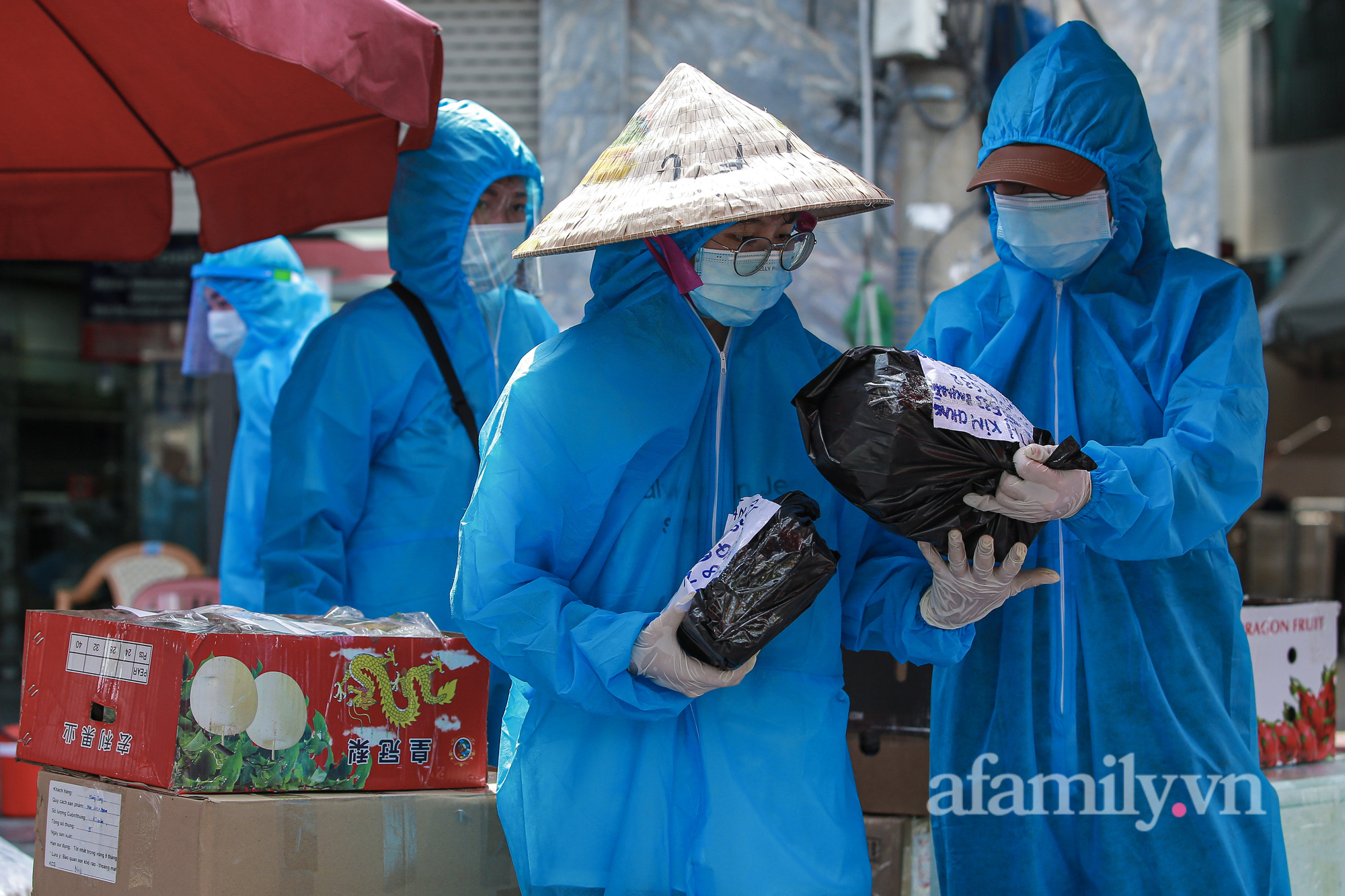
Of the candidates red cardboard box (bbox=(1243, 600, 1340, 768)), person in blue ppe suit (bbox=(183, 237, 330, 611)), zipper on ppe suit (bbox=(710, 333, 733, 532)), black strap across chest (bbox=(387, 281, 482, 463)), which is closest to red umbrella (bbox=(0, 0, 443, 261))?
black strap across chest (bbox=(387, 281, 482, 463))

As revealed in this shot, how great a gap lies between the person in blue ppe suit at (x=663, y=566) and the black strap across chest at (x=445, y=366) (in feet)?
3.12

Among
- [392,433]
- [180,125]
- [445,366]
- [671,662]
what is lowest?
[671,662]

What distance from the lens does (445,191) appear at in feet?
9.87

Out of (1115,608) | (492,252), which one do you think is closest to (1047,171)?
(1115,608)

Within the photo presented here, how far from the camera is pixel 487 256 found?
3051 mm

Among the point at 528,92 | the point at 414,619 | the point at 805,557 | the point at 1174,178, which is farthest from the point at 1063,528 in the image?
the point at 528,92

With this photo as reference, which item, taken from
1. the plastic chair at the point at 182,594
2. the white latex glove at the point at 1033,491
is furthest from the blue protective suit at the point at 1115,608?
the plastic chair at the point at 182,594

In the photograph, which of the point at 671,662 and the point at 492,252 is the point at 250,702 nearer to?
the point at 671,662

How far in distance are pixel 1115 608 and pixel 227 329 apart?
4271 millimetres

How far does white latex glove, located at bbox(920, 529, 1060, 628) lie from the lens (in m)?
1.81

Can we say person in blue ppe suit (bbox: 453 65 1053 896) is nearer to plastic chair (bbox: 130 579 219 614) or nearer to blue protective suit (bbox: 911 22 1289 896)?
blue protective suit (bbox: 911 22 1289 896)

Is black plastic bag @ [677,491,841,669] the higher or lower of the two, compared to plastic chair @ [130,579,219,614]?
higher

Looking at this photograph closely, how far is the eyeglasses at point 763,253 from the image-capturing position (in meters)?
1.87

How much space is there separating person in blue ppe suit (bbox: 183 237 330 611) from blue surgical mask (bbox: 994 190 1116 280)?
3165 millimetres
